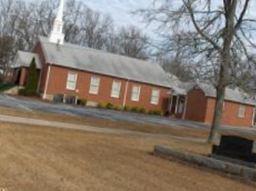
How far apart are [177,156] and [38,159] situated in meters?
5.76

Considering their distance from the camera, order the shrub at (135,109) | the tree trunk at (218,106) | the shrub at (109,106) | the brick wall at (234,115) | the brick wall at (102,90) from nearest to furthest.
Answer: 1. the tree trunk at (218,106)
2. the brick wall at (102,90)
3. the shrub at (109,106)
4. the shrub at (135,109)
5. the brick wall at (234,115)

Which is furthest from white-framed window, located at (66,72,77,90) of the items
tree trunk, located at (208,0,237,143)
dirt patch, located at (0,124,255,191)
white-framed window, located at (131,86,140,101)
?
dirt patch, located at (0,124,255,191)

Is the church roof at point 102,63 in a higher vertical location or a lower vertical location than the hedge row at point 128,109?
higher

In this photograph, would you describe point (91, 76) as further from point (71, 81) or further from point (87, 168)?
point (87, 168)

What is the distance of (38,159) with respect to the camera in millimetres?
14453

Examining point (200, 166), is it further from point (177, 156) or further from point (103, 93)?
point (103, 93)

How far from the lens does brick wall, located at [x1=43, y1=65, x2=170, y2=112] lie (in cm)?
5706

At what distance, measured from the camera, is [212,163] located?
1759cm

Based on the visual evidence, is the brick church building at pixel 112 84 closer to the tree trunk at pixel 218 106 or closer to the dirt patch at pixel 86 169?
the tree trunk at pixel 218 106

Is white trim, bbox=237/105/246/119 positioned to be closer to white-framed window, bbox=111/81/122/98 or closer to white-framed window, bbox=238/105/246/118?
white-framed window, bbox=238/105/246/118

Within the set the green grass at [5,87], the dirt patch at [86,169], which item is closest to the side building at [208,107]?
the green grass at [5,87]

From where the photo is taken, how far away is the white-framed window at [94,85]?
59781mm

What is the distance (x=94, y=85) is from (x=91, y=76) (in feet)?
3.01

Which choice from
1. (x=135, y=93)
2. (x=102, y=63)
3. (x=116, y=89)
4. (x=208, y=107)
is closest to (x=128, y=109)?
(x=116, y=89)
